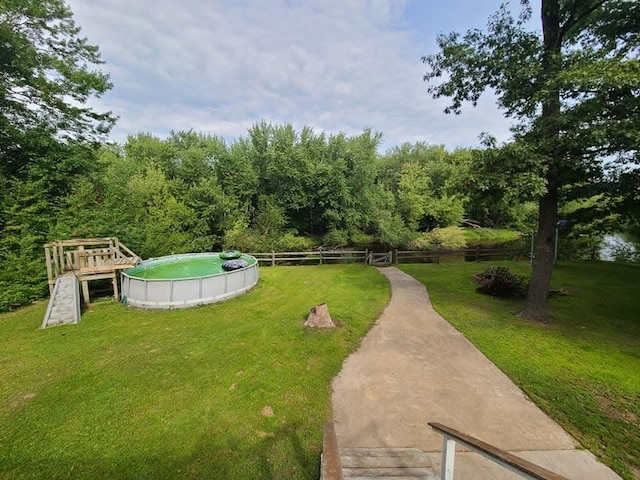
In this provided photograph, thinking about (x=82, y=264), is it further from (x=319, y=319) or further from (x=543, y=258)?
(x=543, y=258)

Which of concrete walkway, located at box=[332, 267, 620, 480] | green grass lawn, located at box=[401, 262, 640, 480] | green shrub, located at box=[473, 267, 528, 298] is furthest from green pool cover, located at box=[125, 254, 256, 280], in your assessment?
green shrub, located at box=[473, 267, 528, 298]

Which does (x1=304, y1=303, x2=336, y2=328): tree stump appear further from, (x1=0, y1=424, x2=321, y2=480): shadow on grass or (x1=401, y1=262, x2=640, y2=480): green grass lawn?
(x1=0, y1=424, x2=321, y2=480): shadow on grass

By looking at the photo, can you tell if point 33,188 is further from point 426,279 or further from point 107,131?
point 426,279

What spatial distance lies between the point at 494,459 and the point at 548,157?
7.25 metres

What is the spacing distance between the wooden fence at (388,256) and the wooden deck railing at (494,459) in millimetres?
15107

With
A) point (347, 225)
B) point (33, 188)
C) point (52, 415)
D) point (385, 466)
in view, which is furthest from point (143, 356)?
point (347, 225)

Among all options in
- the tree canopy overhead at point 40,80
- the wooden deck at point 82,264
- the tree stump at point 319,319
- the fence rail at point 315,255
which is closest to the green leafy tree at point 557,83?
the tree stump at point 319,319

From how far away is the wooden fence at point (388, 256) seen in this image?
57.3 feet

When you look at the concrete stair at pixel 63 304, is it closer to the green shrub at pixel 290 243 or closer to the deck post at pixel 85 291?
the deck post at pixel 85 291

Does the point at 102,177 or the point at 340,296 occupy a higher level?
the point at 102,177

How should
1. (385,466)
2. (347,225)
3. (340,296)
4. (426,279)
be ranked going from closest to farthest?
1. (385,466)
2. (340,296)
3. (426,279)
4. (347,225)

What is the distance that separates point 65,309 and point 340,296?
28.2 feet

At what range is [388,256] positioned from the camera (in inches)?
685

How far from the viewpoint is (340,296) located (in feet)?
34.2
